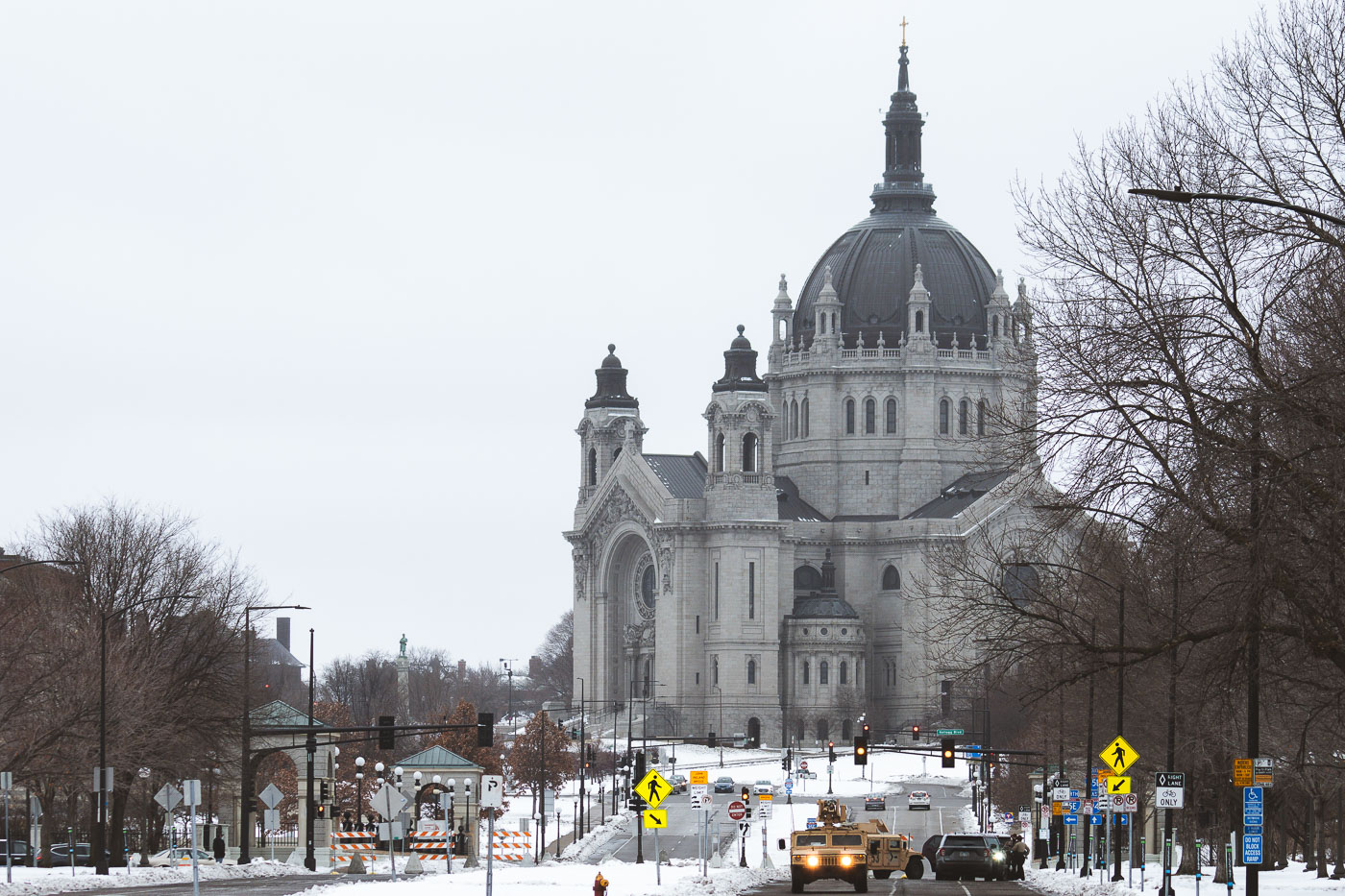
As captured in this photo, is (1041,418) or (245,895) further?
(245,895)

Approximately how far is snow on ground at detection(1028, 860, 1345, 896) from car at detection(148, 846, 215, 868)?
22.2 metres

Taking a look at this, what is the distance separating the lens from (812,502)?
183 metres

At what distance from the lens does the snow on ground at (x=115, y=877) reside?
46938 mm

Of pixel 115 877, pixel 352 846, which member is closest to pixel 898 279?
pixel 352 846

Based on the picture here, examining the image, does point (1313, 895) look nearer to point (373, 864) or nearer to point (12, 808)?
point (373, 864)

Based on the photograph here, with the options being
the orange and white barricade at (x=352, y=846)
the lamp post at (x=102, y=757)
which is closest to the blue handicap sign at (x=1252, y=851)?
the lamp post at (x=102, y=757)

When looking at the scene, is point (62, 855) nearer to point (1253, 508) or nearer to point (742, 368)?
point (1253, 508)

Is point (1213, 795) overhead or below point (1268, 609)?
below

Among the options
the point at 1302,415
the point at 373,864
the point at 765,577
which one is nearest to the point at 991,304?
the point at 765,577

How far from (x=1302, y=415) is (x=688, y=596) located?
139471 millimetres

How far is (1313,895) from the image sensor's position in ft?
145

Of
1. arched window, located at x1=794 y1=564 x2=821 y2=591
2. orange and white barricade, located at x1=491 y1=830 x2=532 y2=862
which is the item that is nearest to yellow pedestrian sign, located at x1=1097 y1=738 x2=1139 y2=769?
orange and white barricade, located at x1=491 y1=830 x2=532 y2=862

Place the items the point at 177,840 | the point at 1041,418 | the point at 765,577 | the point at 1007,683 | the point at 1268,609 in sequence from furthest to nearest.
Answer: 1. the point at 765,577
2. the point at 1007,683
3. the point at 177,840
4. the point at 1041,418
5. the point at 1268,609

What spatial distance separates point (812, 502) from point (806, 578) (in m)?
Result: 6.83
